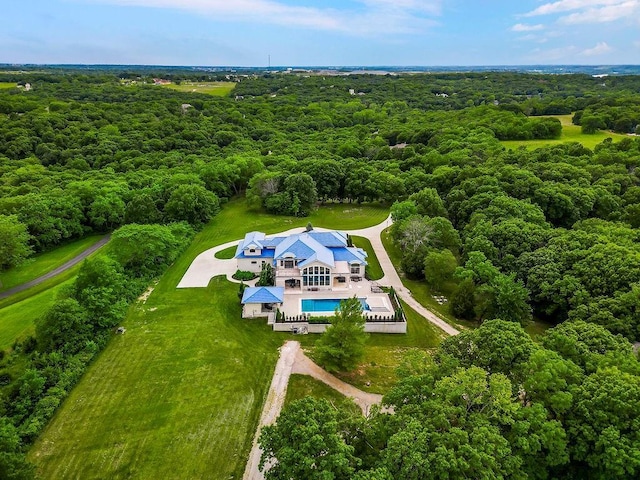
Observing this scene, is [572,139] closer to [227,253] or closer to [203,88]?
[227,253]

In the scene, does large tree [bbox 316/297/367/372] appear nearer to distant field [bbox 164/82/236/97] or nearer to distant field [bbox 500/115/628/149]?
distant field [bbox 500/115/628/149]

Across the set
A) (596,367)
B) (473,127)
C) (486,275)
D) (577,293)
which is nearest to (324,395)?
(596,367)

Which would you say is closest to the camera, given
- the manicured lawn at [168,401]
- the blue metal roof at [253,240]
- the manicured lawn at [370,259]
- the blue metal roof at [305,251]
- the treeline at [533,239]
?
the manicured lawn at [168,401]

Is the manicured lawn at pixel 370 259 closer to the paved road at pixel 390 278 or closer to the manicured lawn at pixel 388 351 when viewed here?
the paved road at pixel 390 278

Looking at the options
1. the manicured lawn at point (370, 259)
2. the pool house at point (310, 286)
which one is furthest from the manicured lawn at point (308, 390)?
the manicured lawn at point (370, 259)

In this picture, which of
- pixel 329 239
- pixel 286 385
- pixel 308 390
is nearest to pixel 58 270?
pixel 329 239

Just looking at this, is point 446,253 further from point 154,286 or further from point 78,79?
point 78,79
